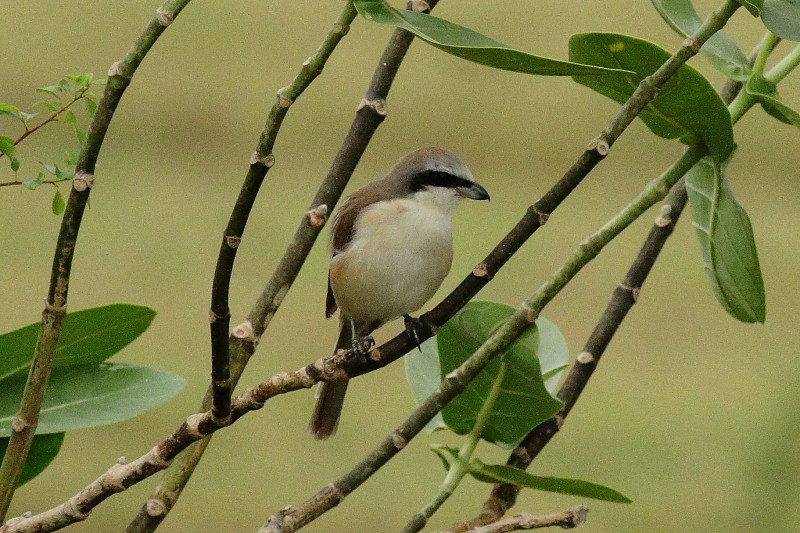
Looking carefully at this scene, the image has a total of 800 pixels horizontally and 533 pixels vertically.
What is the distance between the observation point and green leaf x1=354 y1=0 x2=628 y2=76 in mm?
384

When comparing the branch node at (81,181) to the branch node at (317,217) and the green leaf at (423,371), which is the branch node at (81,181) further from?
the green leaf at (423,371)

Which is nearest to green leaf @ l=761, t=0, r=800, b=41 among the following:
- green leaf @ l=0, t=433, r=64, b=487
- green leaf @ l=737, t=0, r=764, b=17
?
green leaf @ l=737, t=0, r=764, b=17

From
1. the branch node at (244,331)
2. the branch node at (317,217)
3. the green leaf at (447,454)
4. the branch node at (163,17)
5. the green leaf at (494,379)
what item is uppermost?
the branch node at (163,17)

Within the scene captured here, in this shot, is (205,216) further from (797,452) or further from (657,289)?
(797,452)

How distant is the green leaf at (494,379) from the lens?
57 cm

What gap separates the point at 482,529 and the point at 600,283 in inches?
91.8

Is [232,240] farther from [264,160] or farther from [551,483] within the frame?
[551,483]

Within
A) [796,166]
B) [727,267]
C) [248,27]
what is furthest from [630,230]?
[727,267]

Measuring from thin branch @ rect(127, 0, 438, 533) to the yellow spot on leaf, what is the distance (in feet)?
0.43

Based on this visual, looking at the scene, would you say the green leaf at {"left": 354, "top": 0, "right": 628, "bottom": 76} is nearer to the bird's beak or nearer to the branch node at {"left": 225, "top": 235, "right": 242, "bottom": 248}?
the branch node at {"left": 225, "top": 235, "right": 242, "bottom": 248}

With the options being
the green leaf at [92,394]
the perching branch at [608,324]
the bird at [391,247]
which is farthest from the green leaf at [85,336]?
the bird at [391,247]

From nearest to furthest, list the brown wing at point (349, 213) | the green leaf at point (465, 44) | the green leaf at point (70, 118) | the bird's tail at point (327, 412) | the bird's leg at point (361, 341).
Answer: the green leaf at point (465, 44), the green leaf at point (70, 118), the bird's leg at point (361, 341), the bird's tail at point (327, 412), the brown wing at point (349, 213)

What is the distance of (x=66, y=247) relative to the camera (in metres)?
0.44

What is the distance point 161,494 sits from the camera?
1.84 feet
